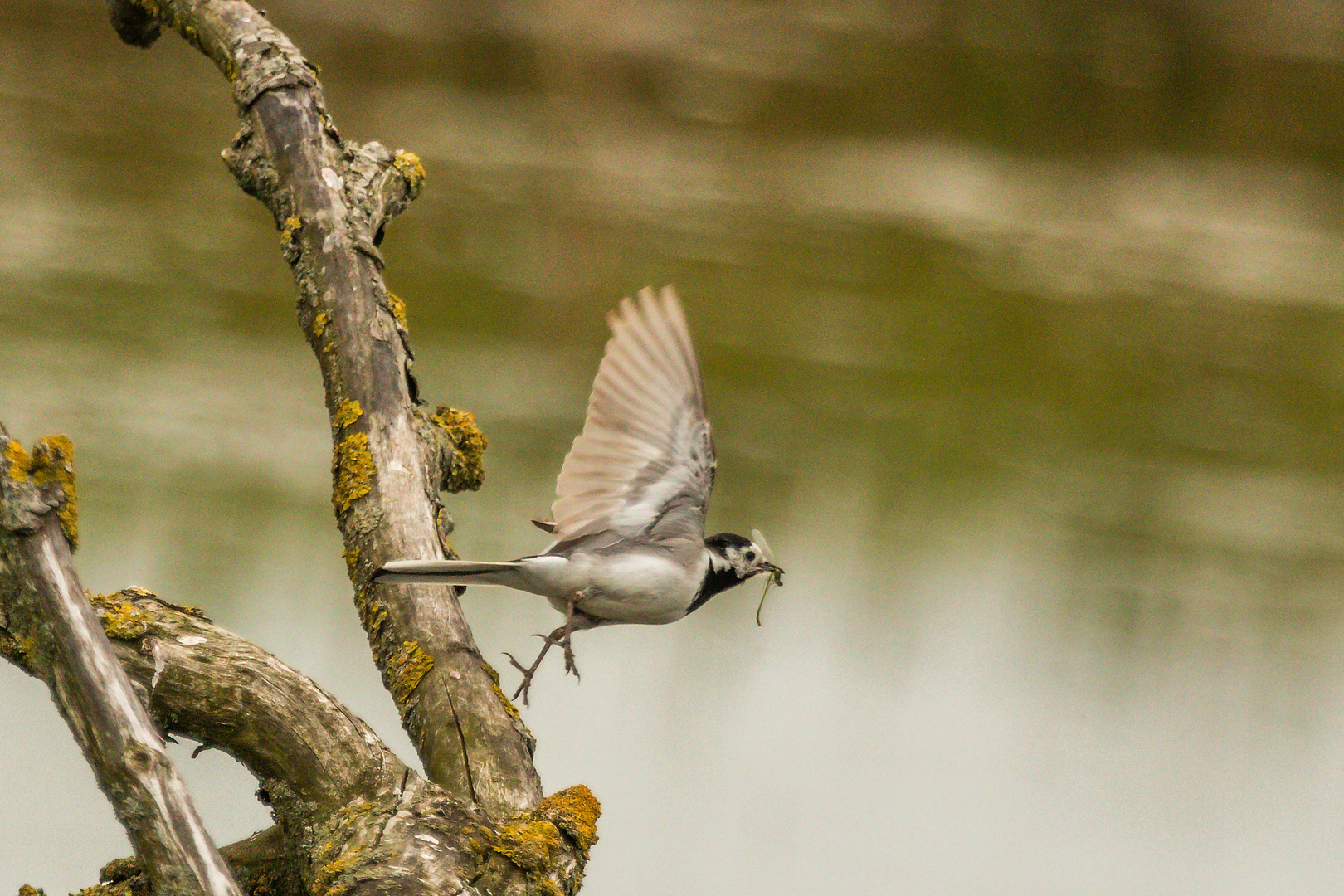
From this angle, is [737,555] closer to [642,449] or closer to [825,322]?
[642,449]

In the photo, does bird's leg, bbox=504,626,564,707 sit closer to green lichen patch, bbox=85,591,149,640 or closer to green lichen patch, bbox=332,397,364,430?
green lichen patch, bbox=332,397,364,430

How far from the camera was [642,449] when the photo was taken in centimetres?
331

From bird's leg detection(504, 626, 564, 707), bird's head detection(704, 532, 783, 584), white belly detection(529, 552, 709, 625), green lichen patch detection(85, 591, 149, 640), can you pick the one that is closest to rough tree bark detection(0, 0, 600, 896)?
green lichen patch detection(85, 591, 149, 640)

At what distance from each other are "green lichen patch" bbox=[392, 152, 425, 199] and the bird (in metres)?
0.70

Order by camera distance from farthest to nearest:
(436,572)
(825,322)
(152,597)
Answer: (825,322) → (436,572) → (152,597)

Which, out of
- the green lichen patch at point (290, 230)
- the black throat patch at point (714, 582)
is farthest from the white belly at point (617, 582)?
the green lichen patch at point (290, 230)

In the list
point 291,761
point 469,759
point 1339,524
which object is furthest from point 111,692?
point 1339,524

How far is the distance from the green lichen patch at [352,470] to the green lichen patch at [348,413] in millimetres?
→ 31

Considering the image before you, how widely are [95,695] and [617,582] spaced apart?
136 cm

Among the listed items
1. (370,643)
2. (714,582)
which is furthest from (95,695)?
(714,582)

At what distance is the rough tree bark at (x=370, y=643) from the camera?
7.39 feet

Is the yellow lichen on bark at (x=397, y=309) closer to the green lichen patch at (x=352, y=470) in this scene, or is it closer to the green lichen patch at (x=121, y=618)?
the green lichen patch at (x=352, y=470)

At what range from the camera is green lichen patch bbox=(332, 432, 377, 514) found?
118 inches

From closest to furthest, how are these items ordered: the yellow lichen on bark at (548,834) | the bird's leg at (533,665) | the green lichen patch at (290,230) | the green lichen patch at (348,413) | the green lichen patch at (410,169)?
the yellow lichen on bark at (548,834) → the bird's leg at (533,665) → the green lichen patch at (348,413) → the green lichen patch at (290,230) → the green lichen patch at (410,169)
